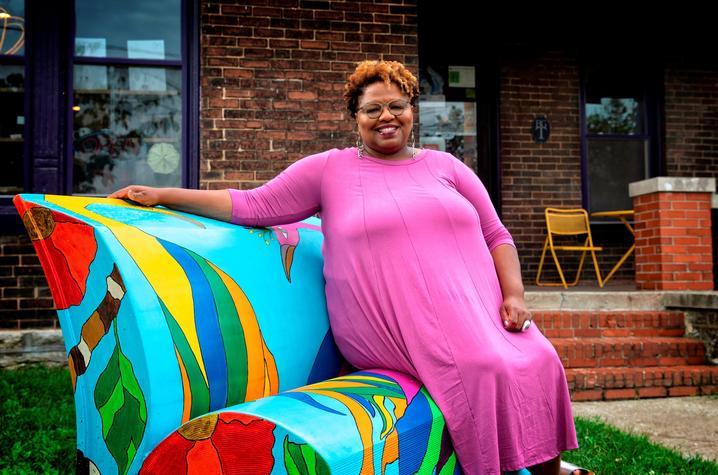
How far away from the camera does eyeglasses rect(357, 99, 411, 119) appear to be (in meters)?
2.26

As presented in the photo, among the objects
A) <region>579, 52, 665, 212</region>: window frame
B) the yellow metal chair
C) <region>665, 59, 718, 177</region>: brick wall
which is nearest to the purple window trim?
the yellow metal chair

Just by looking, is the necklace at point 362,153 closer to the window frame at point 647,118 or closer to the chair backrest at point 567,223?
the chair backrest at point 567,223

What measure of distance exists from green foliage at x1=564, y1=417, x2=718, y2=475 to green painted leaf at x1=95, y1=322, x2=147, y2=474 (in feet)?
6.87

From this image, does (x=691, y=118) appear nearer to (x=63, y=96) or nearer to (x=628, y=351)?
(x=628, y=351)

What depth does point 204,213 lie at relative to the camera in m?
1.99

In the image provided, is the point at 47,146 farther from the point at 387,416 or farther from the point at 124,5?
the point at 387,416

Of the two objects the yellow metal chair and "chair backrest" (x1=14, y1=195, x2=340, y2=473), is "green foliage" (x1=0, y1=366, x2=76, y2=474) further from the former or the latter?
the yellow metal chair

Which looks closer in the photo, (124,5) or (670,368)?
(670,368)

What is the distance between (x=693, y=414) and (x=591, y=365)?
2.49 ft

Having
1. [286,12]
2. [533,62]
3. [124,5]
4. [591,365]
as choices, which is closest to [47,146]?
[124,5]

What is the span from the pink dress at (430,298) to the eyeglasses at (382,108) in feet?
0.53

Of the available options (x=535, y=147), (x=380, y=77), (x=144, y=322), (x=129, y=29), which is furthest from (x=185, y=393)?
(x=535, y=147)

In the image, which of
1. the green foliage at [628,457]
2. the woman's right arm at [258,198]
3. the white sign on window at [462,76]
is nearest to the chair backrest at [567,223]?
the white sign on window at [462,76]

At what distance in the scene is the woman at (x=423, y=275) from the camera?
1.81 metres
